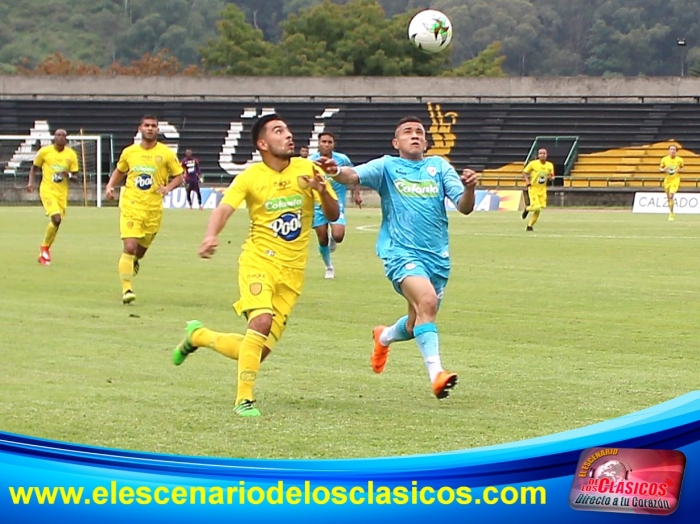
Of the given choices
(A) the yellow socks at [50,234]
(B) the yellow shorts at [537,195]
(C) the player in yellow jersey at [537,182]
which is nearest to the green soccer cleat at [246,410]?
(A) the yellow socks at [50,234]

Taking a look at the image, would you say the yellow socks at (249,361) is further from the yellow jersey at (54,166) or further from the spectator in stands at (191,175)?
the spectator in stands at (191,175)

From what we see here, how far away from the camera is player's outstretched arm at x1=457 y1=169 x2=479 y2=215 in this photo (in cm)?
801

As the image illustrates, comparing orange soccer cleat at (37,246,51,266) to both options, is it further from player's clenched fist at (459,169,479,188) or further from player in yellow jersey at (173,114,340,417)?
player's clenched fist at (459,169,479,188)

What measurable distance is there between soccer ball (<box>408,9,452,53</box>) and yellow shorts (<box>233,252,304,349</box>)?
20.1 meters

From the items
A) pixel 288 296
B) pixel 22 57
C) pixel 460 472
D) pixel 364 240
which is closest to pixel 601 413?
pixel 288 296

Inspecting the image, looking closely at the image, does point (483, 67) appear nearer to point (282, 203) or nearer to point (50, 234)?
point (50, 234)

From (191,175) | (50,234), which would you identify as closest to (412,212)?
(50,234)

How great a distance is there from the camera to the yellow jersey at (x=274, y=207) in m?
7.98

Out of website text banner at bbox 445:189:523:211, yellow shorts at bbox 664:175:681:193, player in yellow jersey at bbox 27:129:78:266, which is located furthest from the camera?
website text banner at bbox 445:189:523:211

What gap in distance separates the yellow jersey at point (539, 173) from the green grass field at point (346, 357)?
970 centimetres

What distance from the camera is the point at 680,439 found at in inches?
91.3

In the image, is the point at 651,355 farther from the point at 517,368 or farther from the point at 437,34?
the point at 437,34

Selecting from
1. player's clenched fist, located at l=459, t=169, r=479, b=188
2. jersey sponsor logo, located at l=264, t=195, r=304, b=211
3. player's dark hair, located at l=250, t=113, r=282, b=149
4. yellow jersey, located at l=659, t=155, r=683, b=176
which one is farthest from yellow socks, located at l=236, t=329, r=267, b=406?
yellow jersey, located at l=659, t=155, r=683, b=176

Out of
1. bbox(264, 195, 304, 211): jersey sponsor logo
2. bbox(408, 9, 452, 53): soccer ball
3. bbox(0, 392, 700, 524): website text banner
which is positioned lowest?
bbox(0, 392, 700, 524): website text banner
